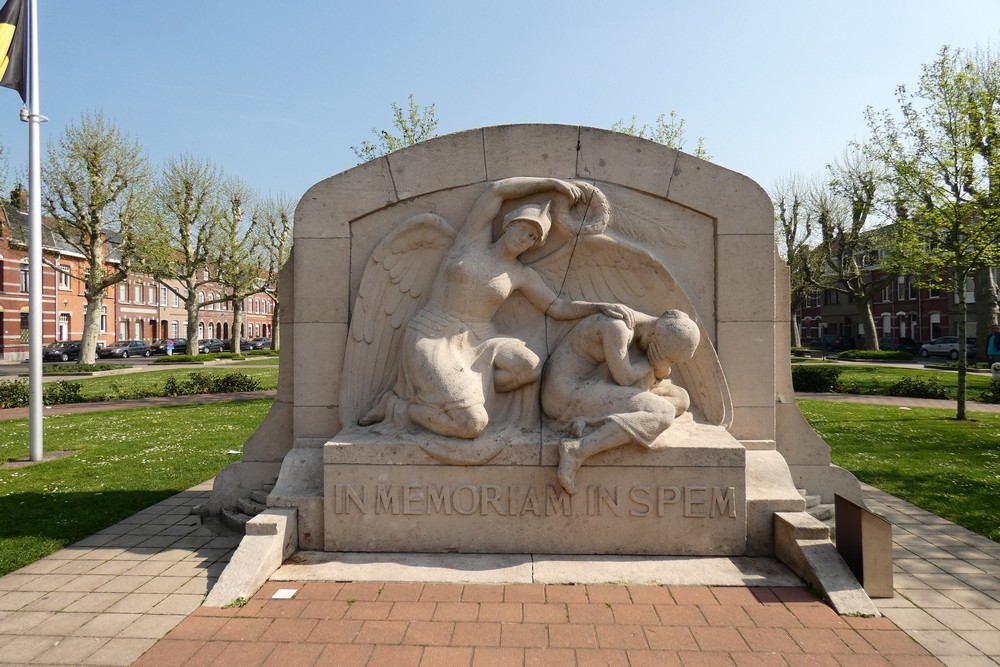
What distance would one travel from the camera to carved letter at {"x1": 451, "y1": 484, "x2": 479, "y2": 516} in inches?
185

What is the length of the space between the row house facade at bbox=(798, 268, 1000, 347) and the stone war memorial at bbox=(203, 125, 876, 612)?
36804 mm

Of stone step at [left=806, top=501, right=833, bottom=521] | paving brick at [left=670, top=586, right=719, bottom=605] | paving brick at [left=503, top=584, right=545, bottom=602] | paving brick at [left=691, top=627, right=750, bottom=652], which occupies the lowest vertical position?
paving brick at [left=691, top=627, right=750, bottom=652]

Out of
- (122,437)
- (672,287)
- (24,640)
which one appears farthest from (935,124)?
(122,437)

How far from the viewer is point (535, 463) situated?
4.66m

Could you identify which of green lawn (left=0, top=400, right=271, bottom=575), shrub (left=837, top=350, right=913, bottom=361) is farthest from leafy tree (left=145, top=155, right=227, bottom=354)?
Result: shrub (left=837, top=350, right=913, bottom=361)

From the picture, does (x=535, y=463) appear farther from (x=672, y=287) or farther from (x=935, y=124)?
(x=935, y=124)

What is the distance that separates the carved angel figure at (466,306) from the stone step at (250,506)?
Answer: 1.42 metres

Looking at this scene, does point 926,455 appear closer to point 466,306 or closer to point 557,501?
point 557,501

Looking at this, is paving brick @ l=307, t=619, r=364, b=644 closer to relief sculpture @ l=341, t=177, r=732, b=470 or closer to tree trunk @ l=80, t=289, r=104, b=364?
relief sculpture @ l=341, t=177, r=732, b=470

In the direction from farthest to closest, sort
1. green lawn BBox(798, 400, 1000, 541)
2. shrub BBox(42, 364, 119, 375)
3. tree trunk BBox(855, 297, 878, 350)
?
tree trunk BBox(855, 297, 878, 350) < shrub BBox(42, 364, 119, 375) < green lawn BBox(798, 400, 1000, 541)

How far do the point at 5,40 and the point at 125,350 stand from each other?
120 ft

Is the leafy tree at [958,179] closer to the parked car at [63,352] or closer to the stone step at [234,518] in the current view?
the stone step at [234,518]

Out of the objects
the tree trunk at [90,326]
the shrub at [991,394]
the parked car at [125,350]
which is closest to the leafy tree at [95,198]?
the tree trunk at [90,326]

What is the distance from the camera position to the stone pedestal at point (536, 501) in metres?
4.64
